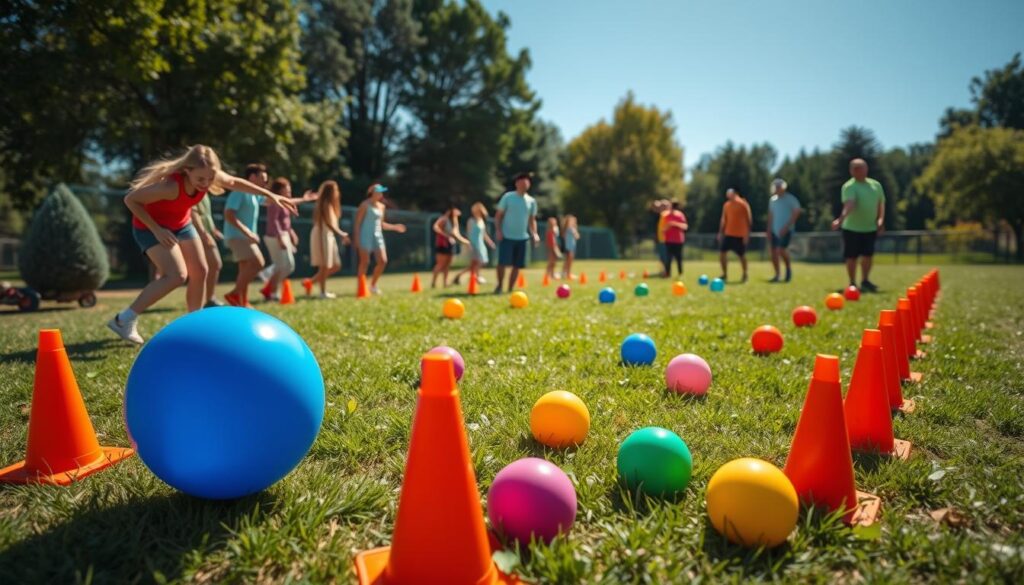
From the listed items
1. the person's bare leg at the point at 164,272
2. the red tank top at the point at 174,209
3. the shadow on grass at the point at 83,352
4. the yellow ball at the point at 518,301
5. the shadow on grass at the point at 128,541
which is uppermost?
the red tank top at the point at 174,209

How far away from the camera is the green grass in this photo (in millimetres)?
1931

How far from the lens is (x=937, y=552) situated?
6.41 ft

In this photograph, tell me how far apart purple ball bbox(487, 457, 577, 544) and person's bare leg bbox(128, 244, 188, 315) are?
444 cm

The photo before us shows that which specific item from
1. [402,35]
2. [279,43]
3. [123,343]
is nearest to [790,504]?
[123,343]

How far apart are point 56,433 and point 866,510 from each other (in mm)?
3869

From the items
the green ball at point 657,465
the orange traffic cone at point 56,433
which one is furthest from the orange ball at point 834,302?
the orange traffic cone at point 56,433

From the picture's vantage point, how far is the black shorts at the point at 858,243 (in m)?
11.0

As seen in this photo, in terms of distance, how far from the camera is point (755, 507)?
78.5 inches

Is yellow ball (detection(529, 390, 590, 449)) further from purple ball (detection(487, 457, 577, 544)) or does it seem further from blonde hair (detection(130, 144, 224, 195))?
blonde hair (detection(130, 144, 224, 195))

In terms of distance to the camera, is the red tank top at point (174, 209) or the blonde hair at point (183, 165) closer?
the blonde hair at point (183, 165)

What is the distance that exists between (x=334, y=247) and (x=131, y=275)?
15.7m

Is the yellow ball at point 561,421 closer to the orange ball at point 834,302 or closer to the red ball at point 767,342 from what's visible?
the red ball at point 767,342

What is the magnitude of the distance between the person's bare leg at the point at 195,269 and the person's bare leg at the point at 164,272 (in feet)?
0.25

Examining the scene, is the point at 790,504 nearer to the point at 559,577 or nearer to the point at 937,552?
the point at 937,552
